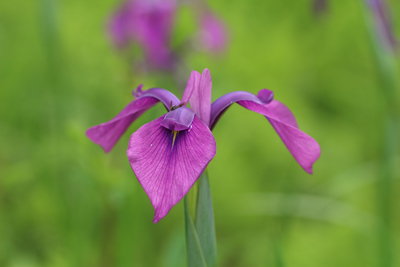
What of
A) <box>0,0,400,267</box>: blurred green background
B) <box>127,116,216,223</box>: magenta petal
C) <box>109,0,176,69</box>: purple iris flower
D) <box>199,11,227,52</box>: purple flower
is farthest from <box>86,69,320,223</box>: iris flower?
<box>199,11,227,52</box>: purple flower

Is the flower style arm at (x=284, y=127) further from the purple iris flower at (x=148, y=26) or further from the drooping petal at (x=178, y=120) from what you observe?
the purple iris flower at (x=148, y=26)

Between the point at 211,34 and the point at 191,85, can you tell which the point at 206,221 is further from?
the point at 211,34

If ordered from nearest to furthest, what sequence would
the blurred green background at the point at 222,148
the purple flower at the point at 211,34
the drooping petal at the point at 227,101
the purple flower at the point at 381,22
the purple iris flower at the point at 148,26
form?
1. the drooping petal at the point at 227,101
2. the purple flower at the point at 381,22
3. the blurred green background at the point at 222,148
4. the purple iris flower at the point at 148,26
5. the purple flower at the point at 211,34

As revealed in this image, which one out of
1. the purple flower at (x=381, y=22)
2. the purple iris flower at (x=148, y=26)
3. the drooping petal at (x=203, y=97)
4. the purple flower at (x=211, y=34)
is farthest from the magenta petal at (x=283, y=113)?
the purple flower at (x=211, y=34)

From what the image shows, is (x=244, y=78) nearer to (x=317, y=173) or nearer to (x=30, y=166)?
(x=317, y=173)

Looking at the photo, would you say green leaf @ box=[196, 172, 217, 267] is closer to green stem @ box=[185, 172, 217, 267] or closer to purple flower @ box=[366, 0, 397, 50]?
green stem @ box=[185, 172, 217, 267]

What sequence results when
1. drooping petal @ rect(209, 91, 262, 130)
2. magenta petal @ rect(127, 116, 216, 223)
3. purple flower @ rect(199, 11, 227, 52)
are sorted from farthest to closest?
purple flower @ rect(199, 11, 227, 52) < drooping petal @ rect(209, 91, 262, 130) < magenta petal @ rect(127, 116, 216, 223)
